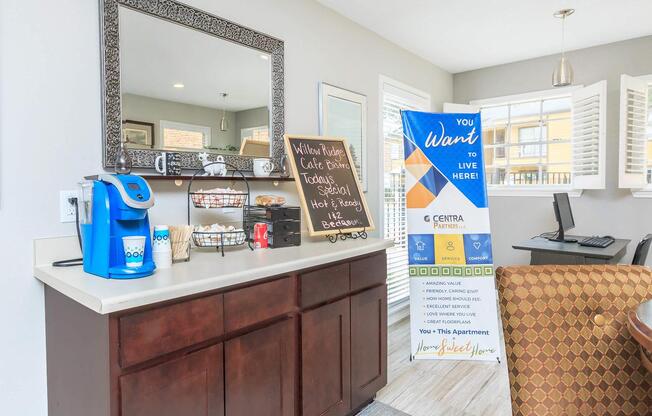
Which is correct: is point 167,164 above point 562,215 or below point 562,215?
above

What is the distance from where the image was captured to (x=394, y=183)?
12.1 feet

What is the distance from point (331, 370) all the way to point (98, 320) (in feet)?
3.68

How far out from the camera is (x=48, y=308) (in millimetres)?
1539

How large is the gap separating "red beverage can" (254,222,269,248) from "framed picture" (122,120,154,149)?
627 mm

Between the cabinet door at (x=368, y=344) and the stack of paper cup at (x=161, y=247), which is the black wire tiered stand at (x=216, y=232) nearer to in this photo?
the stack of paper cup at (x=161, y=247)

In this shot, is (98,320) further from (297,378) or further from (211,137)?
(211,137)

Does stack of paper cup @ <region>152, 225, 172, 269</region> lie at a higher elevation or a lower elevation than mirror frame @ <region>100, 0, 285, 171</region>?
lower

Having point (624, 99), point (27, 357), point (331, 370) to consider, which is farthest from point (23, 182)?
point (624, 99)

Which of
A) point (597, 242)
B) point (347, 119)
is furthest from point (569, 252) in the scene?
point (347, 119)

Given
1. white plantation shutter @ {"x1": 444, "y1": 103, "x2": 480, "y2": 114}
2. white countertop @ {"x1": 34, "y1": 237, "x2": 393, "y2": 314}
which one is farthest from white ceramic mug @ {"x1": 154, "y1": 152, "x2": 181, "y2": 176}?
white plantation shutter @ {"x1": 444, "y1": 103, "x2": 480, "y2": 114}

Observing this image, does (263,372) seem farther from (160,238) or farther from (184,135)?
(184,135)

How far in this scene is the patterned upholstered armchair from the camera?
1.17 metres

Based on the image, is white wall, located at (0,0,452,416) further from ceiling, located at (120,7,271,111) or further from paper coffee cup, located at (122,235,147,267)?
paper coffee cup, located at (122,235,147,267)

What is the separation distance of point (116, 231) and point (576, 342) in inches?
61.5
